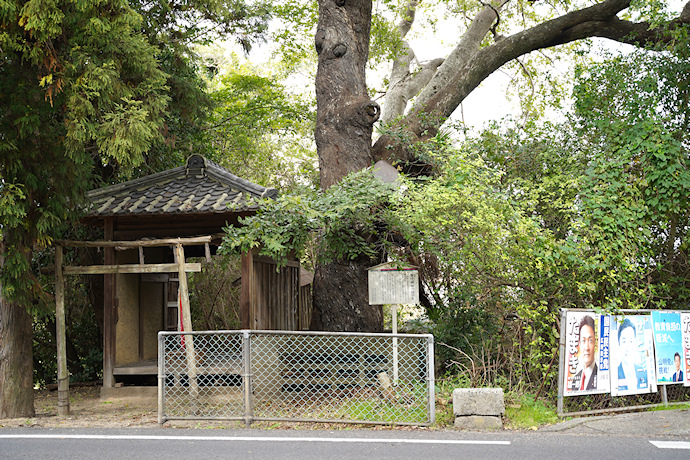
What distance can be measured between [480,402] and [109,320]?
617cm

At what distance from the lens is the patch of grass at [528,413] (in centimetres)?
702

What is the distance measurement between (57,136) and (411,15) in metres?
13.3

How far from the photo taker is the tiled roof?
29.8 feet

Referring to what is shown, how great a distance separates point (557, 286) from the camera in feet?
27.3

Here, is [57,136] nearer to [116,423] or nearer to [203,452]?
[116,423]

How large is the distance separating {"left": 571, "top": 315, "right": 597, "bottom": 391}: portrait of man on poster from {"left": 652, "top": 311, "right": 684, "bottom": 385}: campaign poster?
3.57ft

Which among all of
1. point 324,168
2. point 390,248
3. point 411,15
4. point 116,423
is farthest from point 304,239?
point 411,15

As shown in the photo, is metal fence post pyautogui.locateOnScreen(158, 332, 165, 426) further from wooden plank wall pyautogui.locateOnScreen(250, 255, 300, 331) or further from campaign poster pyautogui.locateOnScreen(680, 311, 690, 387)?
campaign poster pyautogui.locateOnScreen(680, 311, 690, 387)

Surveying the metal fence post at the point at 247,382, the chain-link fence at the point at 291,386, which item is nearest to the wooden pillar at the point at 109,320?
the chain-link fence at the point at 291,386

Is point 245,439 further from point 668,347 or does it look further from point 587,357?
point 668,347

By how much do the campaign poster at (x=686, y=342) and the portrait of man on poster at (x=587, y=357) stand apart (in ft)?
5.29

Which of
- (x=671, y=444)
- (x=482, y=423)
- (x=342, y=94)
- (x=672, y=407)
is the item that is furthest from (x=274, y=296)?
(x=671, y=444)

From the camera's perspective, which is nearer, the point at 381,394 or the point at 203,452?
the point at 203,452

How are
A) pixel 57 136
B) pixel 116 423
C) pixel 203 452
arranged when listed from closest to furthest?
pixel 203 452 < pixel 116 423 < pixel 57 136
